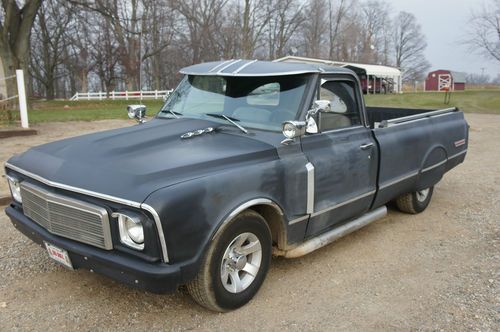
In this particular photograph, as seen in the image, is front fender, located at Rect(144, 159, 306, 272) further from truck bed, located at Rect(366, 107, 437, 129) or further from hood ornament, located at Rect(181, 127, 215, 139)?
truck bed, located at Rect(366, 107, 437, 129)

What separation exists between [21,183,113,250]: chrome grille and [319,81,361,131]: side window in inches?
84.6

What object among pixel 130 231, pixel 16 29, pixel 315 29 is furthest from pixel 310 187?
pixel 315 29

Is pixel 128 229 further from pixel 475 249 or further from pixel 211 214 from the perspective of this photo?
pixel 475 249

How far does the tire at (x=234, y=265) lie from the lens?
3.14 metres

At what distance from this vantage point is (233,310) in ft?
11.2

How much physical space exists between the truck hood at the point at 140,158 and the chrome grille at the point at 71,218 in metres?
0.12

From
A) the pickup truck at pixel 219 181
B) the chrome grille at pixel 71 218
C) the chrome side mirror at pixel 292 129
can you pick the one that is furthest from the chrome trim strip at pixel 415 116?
the chrome grille at pixel 71 218

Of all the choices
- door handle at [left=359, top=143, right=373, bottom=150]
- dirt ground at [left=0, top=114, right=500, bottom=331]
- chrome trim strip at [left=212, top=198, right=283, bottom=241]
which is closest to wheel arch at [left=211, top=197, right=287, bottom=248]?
chrome trim strip at [left=212, top=198, right=283, bottom=241]

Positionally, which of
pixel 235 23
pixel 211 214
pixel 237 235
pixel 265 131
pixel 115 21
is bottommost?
pixel 237 235

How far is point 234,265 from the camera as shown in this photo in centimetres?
337

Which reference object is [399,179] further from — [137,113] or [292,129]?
[137,113]

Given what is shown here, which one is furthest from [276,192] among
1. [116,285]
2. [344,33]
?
[344,33]

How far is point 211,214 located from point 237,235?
361 mm

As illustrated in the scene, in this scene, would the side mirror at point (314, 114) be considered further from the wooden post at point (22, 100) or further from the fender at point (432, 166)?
the wooden post at point (22, 100)
